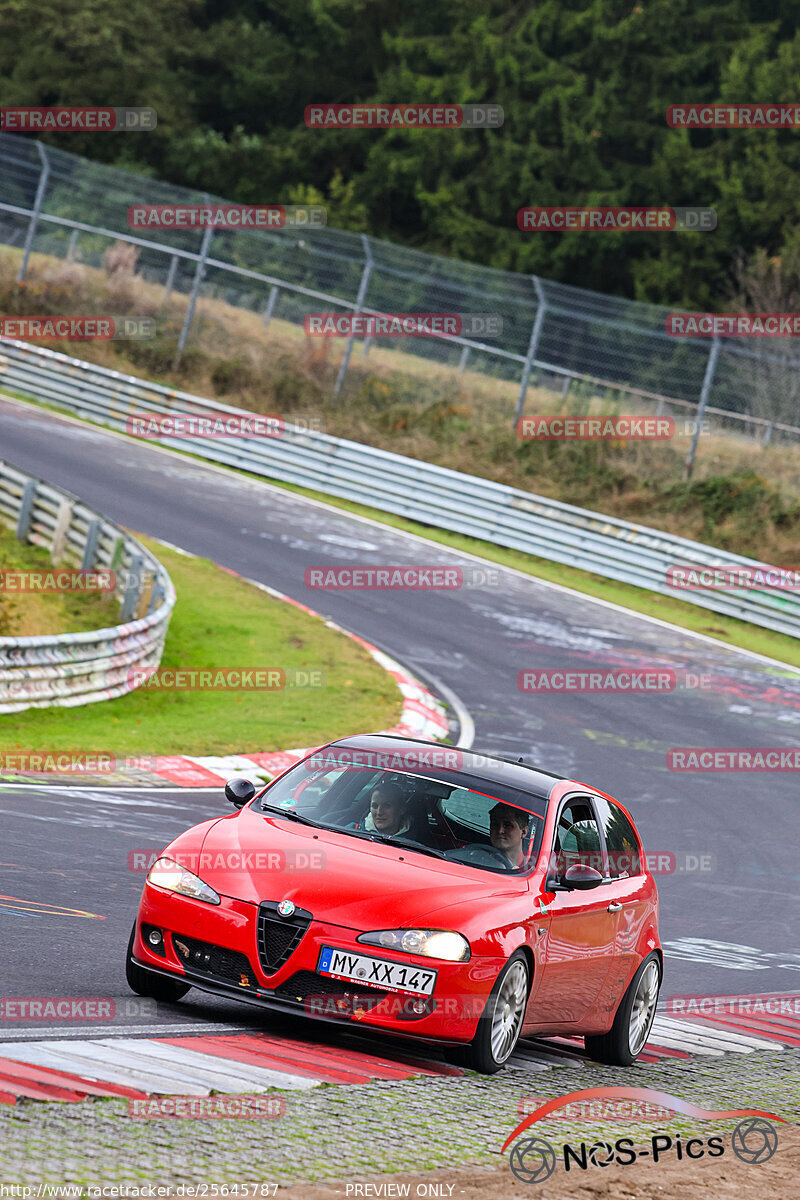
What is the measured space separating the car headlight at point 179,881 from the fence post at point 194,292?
97.2ft

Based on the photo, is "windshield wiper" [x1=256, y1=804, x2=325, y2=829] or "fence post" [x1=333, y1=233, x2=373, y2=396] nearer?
"windshield wiper" [x1=256, y1=804, x2=325, y2=829]

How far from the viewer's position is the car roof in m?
7.74

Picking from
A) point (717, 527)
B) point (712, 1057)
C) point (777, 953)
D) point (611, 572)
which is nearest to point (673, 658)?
point (611, 572)

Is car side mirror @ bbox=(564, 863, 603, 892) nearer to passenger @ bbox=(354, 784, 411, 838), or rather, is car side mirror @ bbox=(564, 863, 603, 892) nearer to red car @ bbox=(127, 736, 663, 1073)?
red car @ bbox=(127, 736, 663, 1073)

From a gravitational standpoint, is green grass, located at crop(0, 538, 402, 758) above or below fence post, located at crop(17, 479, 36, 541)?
below

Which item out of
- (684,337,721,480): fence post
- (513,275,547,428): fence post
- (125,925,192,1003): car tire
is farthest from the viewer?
(513,275,547,428): fence post

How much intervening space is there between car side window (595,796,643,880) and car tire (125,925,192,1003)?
2.45 meters

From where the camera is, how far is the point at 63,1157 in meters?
4.49

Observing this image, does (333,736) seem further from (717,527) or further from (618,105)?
(618,105)


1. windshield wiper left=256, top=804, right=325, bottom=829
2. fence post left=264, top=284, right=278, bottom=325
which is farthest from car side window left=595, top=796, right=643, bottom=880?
fence post left=264, top=284, right=278, bottom=325

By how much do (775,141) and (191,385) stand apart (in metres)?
30.4

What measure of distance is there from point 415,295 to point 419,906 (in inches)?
1080

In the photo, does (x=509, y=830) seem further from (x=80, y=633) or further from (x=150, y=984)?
(x=80, y=633)

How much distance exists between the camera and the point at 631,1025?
26.1ft
